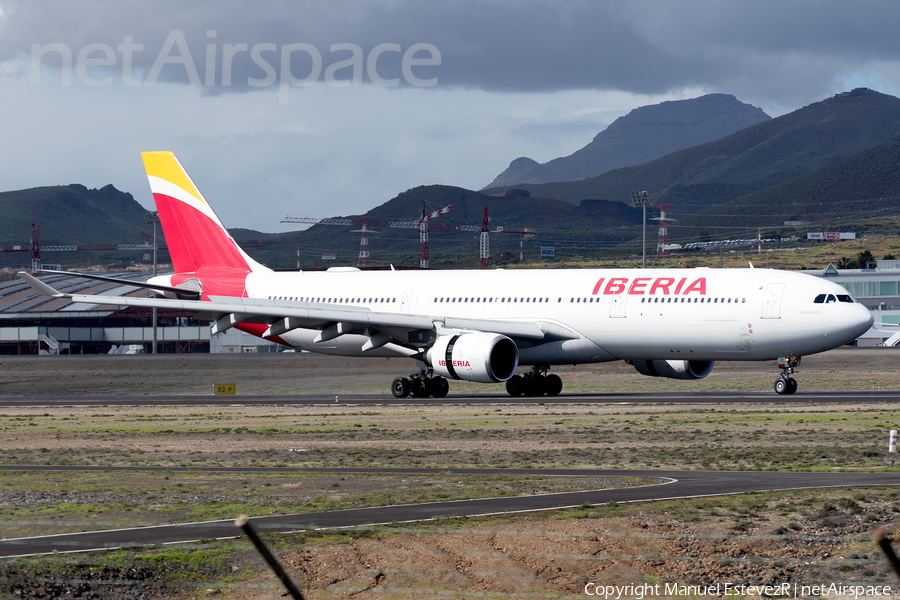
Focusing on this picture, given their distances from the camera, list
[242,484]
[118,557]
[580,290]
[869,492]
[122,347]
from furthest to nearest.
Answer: [122,347]
[580,290]
[242,484]
[869,492]
[118,557]

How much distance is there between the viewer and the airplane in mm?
41469

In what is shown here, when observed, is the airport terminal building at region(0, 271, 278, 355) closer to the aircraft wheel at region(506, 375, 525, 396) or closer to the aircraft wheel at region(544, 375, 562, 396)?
the aircraft wheel at region(506, 375, 525, 396)

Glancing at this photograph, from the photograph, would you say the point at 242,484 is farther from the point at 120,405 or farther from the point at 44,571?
the point at 120,405

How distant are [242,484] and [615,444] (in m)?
10.4

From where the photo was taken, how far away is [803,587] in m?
13.4

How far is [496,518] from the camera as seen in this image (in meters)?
17.1

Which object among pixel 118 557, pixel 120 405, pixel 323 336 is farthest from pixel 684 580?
pixel 120 405

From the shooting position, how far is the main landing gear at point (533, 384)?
4772 centimetres

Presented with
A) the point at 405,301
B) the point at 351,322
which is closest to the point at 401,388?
the point at 351,322

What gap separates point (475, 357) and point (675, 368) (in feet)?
31.3

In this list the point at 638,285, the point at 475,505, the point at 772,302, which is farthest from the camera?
the point at 638,285

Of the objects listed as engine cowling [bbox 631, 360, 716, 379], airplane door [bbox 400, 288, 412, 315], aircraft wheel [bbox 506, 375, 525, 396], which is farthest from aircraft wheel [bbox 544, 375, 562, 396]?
airplane door [bbox 400, 288, 412, 315]

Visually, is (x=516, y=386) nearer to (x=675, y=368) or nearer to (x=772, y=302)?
(x=675, y=368)
